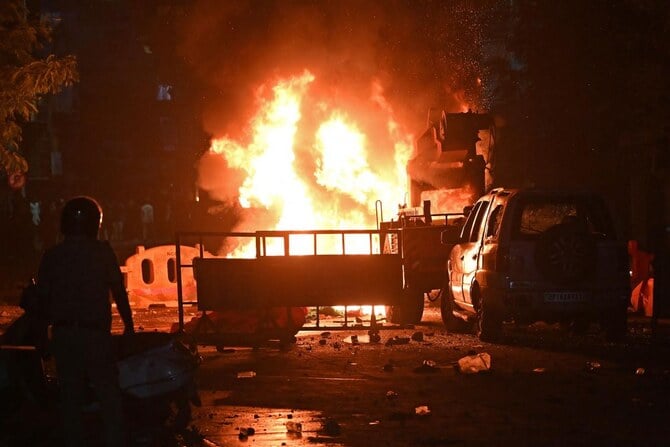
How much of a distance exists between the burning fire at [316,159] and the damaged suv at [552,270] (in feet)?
38.6

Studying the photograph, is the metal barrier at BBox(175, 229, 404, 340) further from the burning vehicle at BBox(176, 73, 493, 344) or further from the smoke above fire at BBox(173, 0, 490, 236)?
the smoke above fire at BBox(173, 0, 490, 236)

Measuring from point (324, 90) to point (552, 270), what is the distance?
1611 cm

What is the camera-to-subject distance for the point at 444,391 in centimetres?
960

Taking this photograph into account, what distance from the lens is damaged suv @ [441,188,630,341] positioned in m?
12.4

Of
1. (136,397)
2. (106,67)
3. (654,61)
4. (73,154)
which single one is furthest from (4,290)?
(106,67)

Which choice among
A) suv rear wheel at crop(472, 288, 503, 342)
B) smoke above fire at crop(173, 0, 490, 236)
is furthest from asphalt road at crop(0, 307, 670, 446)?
smoke above fire at crop(173, 0, 490, 236)

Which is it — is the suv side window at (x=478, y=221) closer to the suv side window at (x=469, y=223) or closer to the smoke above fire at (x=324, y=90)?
the suv side window at (x=469, y=223)

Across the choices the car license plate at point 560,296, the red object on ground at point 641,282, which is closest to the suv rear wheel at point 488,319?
the car license plate at point 560,296

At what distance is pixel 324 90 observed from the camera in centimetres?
2759

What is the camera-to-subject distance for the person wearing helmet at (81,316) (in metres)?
6.26

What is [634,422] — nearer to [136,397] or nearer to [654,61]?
[136,397]

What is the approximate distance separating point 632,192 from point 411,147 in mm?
6532

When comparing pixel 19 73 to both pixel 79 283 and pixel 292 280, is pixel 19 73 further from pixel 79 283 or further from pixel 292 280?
pixel 79 283

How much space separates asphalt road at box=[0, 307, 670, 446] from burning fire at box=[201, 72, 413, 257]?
11.4 meters
